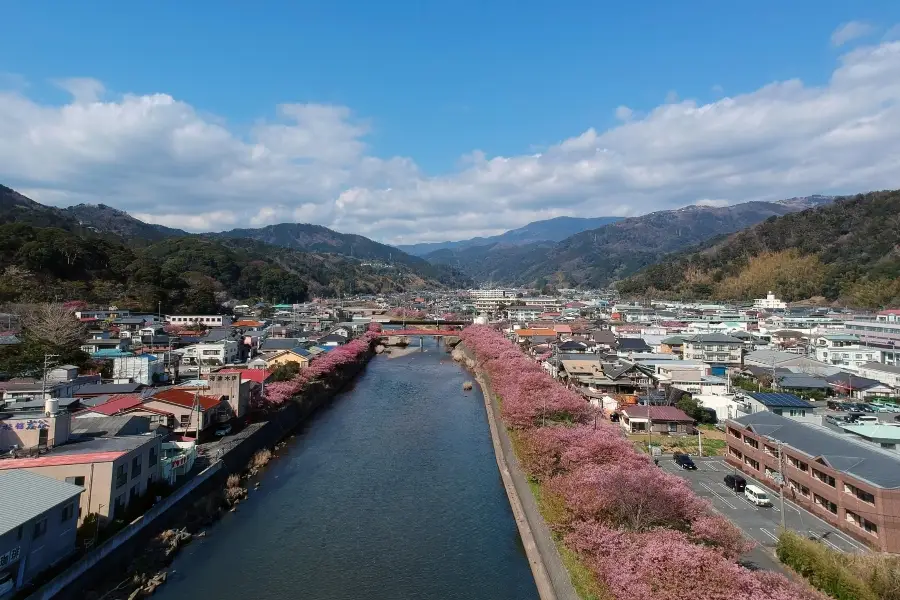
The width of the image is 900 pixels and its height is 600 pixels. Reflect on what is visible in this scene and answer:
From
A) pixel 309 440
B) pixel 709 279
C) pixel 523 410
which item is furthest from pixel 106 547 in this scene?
pixel 709 279

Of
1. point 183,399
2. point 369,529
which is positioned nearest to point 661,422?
point 369,529

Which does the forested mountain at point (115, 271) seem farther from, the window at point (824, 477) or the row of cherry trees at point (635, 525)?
the window at point (824, 477)

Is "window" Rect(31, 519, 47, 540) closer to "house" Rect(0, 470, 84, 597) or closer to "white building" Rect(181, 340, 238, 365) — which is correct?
"house" Rect(0, 470, 84, 597)

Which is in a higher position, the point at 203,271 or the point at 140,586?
the point at 203,271

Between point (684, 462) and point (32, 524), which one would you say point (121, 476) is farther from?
point (684, 462)

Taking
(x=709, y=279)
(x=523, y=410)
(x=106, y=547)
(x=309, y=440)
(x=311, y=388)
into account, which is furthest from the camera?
(x=709, y=279)

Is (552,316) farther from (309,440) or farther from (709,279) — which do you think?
(309,440)
